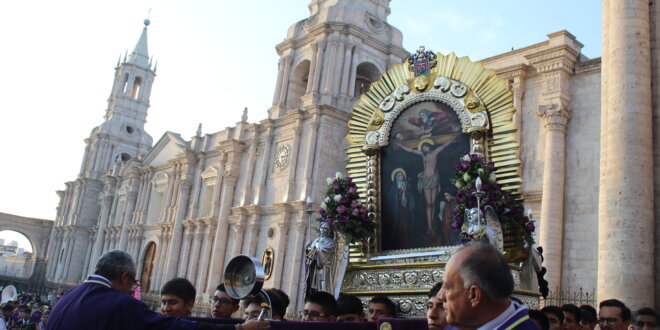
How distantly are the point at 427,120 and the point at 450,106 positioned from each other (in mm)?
626

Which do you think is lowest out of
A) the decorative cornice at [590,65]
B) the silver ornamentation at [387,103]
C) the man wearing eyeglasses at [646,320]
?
the man wearing eyeglasses at [646,320]

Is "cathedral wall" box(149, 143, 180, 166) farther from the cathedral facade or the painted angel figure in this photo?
the painted angel figure

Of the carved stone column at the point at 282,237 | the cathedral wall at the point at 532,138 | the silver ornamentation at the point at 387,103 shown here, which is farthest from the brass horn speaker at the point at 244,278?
the carved stone column at the point at 282,237

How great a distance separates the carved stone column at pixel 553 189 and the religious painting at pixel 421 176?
554 centimetres

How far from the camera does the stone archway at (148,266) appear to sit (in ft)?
110

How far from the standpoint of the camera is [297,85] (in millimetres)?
28453

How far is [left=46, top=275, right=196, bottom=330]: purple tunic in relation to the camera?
137 inches

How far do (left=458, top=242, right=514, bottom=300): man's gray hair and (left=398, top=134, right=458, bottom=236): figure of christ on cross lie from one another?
8534mm

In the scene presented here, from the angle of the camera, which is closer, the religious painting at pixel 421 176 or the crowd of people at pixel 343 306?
the crowd of people at pixel 343 306

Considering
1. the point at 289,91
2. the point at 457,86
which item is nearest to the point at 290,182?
the point at 289,91

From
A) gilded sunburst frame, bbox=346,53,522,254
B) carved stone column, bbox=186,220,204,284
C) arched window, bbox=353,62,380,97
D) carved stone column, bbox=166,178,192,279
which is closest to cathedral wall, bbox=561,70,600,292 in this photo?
gilded sunburst frame, bbox=346,53,522,254

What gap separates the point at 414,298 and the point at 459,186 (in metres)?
2.12

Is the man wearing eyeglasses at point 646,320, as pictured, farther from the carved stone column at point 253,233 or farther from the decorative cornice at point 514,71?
the carved stone column at point 253,233

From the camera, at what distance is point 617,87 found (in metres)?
7.63
